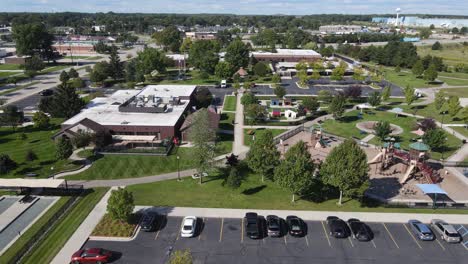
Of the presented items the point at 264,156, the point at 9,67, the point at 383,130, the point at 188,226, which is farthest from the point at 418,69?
the point at 9,67

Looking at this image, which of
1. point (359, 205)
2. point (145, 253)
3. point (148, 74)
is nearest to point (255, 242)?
point (145, 253)

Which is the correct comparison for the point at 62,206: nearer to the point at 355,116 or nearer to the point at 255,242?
the point at 255,242

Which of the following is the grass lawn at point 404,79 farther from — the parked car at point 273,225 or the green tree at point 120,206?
the green tree at point 120,206

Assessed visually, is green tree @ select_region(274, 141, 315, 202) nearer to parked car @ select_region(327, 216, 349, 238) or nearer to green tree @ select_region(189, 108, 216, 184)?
parked car @ select_region(327, 216, 349, 238)

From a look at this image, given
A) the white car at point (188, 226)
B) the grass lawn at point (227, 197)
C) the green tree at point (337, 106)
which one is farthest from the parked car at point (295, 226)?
the green tree at point (337, 106)

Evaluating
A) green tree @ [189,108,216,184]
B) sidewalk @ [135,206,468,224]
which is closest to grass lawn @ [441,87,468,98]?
sidewalk @ [135,206,468,224]

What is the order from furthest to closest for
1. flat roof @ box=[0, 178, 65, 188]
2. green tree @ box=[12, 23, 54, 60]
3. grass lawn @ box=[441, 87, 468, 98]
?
green tree @ box=[12, 23, 54, 60], grass lawn @ box=[441, 87, 468, 98], flat roof @ box=[0, 178, 65, 188]

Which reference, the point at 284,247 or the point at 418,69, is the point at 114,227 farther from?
the point at 418,69
